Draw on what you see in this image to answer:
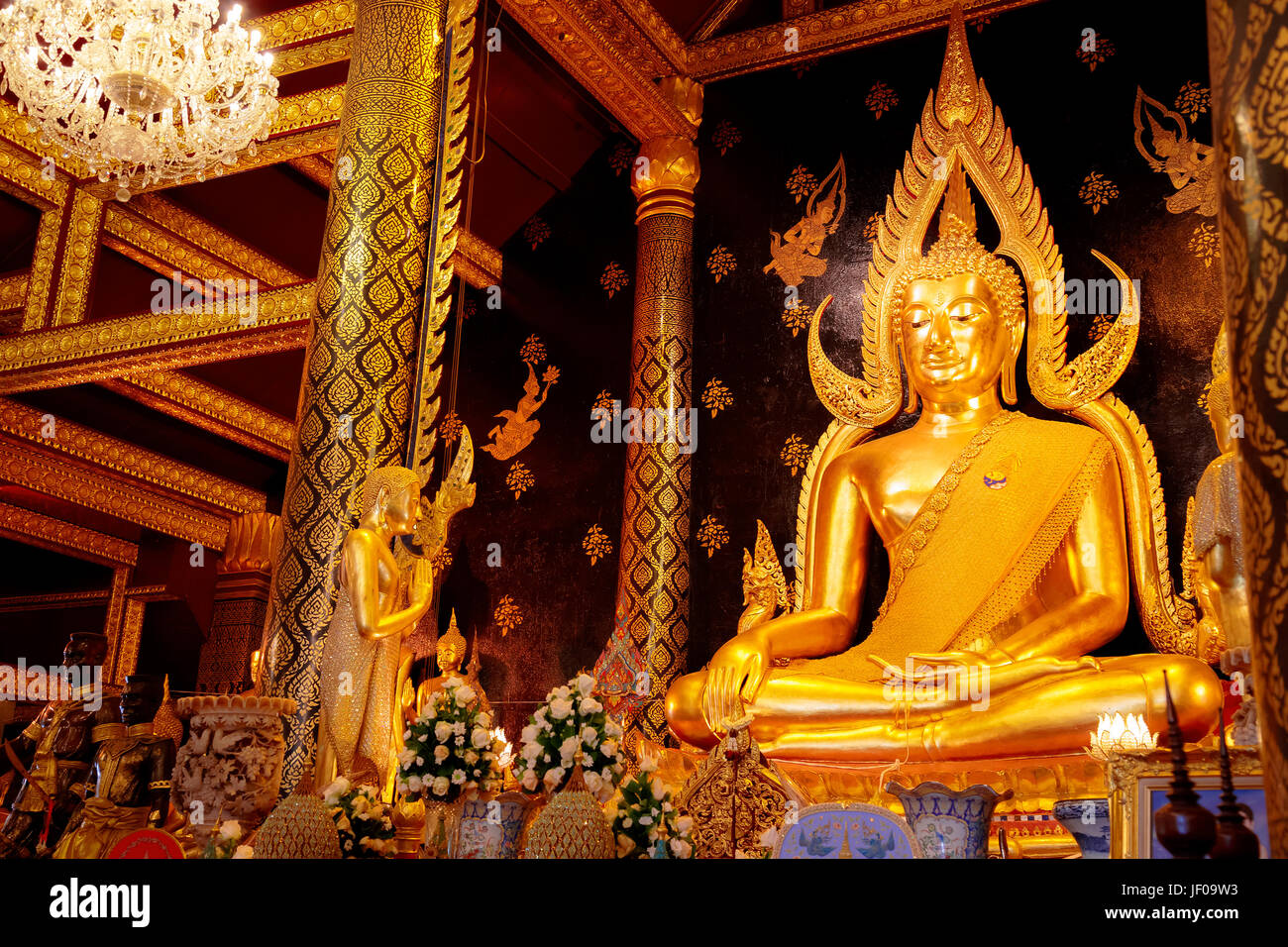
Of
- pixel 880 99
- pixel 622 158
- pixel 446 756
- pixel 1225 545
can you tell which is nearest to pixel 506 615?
pixel 622 158

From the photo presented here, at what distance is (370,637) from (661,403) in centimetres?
256

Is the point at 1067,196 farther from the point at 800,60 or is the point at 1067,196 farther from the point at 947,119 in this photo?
the point at 800,60

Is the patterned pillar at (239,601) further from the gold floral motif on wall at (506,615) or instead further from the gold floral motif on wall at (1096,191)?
the gold floral motif on wall at (1096,191)

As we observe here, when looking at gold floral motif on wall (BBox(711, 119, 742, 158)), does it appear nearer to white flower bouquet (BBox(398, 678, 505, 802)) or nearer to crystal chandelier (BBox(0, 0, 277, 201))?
crystal chandelier (BBox(0, 0, 277, 201))

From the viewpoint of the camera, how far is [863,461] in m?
5.18

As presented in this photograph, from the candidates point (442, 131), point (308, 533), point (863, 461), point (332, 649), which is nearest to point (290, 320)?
point (442, 131)

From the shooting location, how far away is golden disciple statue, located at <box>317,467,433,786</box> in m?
3.27

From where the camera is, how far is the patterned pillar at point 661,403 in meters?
5.29

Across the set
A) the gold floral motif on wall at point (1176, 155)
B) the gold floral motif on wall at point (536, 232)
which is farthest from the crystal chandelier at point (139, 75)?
the gold floral motif on wall at point (1176, 155)

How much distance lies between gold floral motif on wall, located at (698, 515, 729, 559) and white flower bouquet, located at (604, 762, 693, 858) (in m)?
3.25

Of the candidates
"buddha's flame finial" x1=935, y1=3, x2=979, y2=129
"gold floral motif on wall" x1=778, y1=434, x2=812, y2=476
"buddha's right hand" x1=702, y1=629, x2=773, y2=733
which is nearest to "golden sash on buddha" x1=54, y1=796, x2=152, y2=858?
"buddha's right hand" x1=702, y1=629, x2=773, y2=733

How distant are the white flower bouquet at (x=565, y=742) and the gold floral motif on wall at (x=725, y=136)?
4.22 metres

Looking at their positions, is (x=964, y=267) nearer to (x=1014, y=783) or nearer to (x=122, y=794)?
(x=1014, y=783)
